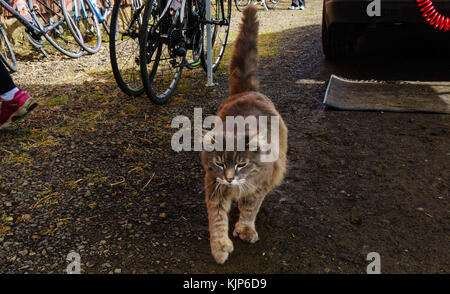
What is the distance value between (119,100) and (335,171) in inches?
107

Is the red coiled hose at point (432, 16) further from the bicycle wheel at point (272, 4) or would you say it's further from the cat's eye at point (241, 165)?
the bicycle wheel at point (272, 4)

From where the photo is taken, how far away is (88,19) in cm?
734

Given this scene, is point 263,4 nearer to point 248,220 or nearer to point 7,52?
point 7,52

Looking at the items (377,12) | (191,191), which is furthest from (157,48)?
(377,12)

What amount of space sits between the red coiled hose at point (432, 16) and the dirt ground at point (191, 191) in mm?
1071

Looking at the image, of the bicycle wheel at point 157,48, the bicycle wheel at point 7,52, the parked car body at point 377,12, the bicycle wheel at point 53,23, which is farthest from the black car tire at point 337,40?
the bicycle wheel at point 7,52

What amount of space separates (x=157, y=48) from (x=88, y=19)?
3888 millimetres

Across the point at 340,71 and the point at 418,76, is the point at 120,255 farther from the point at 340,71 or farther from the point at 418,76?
the point at 418,76

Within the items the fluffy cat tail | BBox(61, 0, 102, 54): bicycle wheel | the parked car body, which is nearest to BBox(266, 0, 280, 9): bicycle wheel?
BBox(61, 0, 102, 54): bicycle wheel

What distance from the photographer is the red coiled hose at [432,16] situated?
3.94m

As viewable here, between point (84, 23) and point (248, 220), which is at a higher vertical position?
point (84, 23)

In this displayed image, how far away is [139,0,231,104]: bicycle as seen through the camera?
387 centimetres

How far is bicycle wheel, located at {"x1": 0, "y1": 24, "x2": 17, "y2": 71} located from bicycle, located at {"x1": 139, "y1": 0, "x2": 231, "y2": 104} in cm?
231

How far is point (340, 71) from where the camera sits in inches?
210
